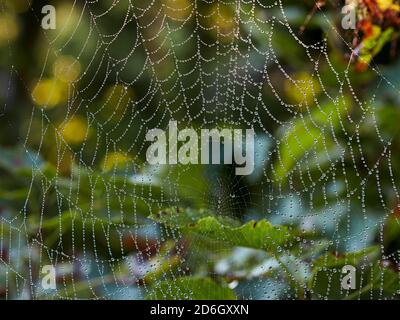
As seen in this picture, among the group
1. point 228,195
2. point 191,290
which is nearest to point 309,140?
point 228,195

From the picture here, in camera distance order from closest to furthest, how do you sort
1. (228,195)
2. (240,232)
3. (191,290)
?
(240,232)
(191,290)
(228,195)

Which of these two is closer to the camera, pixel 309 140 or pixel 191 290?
pixel 191 290

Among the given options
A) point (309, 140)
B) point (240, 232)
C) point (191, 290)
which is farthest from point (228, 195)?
point (240, 232)

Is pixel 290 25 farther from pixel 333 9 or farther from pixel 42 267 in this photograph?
pixel 42 267

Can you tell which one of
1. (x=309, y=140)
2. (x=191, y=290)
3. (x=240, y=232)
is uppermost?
(x=309, y=140)

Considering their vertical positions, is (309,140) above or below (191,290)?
above

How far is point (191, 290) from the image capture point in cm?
190

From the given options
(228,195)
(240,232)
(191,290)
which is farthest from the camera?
(228,195)

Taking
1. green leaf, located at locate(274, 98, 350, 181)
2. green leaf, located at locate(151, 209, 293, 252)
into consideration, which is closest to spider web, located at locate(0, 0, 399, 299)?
green leaf, located at locate(274, 98, 350, 181)

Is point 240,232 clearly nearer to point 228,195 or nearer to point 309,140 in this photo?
point 228,195

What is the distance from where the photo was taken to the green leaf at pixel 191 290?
6.09 feet

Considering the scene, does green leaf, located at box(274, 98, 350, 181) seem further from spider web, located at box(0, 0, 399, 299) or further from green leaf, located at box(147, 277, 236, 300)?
green leaf, located at box(147, 277, 236, 300)

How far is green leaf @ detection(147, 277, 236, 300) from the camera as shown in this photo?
1.86 metres

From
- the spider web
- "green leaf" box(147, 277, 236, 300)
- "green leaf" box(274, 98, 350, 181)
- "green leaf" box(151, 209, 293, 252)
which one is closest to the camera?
"green leaf" box(151, 209, 293, 252)
